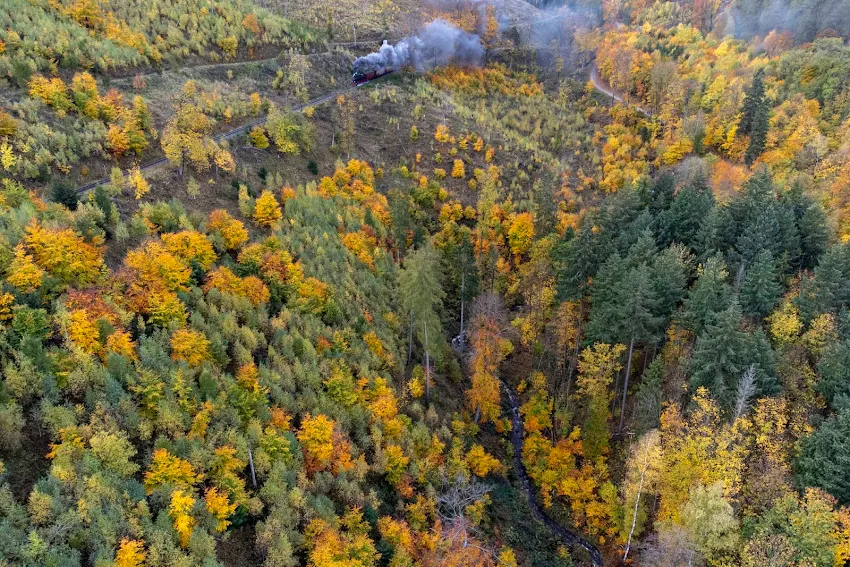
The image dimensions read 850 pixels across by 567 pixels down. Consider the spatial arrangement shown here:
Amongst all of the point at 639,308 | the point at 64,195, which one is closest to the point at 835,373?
the point at 639,308

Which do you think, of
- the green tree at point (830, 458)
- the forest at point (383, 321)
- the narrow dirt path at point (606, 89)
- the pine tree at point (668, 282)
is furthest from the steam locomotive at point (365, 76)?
the green tree at point (830, 458)

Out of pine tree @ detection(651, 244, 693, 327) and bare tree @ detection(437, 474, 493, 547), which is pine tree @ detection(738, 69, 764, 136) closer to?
pine tree @ detection(651, 244, 693, 327)

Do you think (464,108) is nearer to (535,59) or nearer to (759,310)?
(535,59)

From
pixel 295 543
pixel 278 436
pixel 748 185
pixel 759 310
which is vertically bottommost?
pixel 295 543

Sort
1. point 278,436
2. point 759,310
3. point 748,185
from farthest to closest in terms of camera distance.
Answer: point 748,185 < point 759,310 < point 278,436

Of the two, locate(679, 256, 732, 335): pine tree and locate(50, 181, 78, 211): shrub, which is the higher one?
locate(50, 181, 78, 211): shrub

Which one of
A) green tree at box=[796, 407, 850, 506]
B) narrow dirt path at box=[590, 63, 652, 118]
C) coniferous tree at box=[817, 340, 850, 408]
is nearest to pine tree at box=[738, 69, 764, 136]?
narrow dirt path at box=[590, 63, 652, 118]

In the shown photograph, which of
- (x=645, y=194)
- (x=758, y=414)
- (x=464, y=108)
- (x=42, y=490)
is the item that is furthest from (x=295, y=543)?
(x=464, y=108)

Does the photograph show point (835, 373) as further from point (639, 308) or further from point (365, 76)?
point (365, 76)
